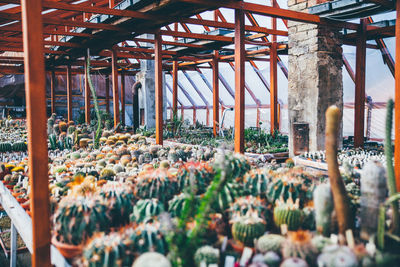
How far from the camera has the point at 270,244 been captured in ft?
5.08

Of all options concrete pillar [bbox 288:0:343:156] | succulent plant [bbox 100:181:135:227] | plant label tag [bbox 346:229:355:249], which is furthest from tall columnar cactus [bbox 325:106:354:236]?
concrete pillar [bbox 288:0:343:156]

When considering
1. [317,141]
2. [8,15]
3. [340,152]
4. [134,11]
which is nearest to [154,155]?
[134,11]

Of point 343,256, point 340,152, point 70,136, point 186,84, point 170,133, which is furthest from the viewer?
point 186,84

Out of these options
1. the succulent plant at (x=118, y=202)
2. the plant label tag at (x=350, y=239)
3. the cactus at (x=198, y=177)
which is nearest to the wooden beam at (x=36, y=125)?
the succulent plant at (x=118, y=202)

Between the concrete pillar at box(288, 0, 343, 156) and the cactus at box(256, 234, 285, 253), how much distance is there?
12.3ft

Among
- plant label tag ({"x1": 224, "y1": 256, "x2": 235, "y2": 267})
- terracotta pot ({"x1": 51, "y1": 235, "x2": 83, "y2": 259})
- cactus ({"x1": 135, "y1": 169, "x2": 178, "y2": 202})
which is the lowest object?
terracotta pot ({"x1": 51, "y1": 235, "x2": 83, "y2": 259})

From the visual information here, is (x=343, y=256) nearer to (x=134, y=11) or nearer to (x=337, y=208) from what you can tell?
(x=337, y=208)

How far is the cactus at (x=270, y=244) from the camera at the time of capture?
153 cm

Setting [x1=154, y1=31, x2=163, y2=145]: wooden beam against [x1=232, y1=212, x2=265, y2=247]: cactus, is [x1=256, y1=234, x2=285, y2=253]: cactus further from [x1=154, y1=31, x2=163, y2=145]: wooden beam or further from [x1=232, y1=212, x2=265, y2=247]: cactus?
[x1=154, y1=31, x2=163, y2=145]: wooden beam

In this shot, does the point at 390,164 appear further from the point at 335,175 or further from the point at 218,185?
the point at 218,185

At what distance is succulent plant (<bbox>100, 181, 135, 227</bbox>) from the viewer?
6.44 ft

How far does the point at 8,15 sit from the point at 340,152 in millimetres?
5555

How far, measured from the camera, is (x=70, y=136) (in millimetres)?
6277

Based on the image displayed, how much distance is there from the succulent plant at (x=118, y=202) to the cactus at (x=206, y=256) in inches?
26.8
